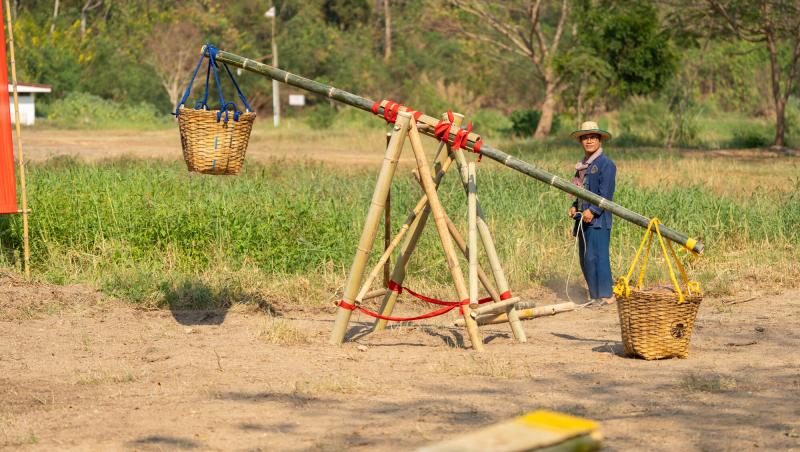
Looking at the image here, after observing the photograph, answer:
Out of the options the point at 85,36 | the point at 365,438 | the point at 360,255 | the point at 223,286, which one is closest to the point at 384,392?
the point at 365,438

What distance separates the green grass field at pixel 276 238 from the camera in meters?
9.63

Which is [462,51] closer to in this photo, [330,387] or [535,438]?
[330,387]

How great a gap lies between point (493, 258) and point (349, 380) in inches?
67.1

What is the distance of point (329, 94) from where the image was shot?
7668 millimetres

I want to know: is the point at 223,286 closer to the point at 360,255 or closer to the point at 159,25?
the point at 360,255

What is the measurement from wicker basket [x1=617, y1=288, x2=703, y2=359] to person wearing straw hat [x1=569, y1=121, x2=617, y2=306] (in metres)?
2.00

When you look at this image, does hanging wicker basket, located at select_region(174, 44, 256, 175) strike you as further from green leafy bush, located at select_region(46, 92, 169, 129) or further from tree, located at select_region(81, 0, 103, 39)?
tree, located at select_region(81, 0, 103, 39)

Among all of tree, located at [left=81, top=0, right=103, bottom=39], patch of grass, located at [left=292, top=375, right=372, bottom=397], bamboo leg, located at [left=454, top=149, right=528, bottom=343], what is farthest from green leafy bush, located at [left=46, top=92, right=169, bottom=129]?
patch of grass, located at [left=292, top=375, right=372, bottom=397]

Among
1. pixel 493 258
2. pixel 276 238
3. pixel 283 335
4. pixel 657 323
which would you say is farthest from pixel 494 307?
pixel 276 238

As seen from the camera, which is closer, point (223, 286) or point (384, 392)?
point (384, 392)

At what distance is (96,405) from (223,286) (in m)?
3.48

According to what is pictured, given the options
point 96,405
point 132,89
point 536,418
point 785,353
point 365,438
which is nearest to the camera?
point 536,418

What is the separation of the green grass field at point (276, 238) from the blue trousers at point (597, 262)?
78cm

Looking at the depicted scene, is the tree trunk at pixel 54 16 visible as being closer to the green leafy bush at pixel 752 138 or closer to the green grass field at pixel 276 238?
the green leafy bush at pixel 752 138
